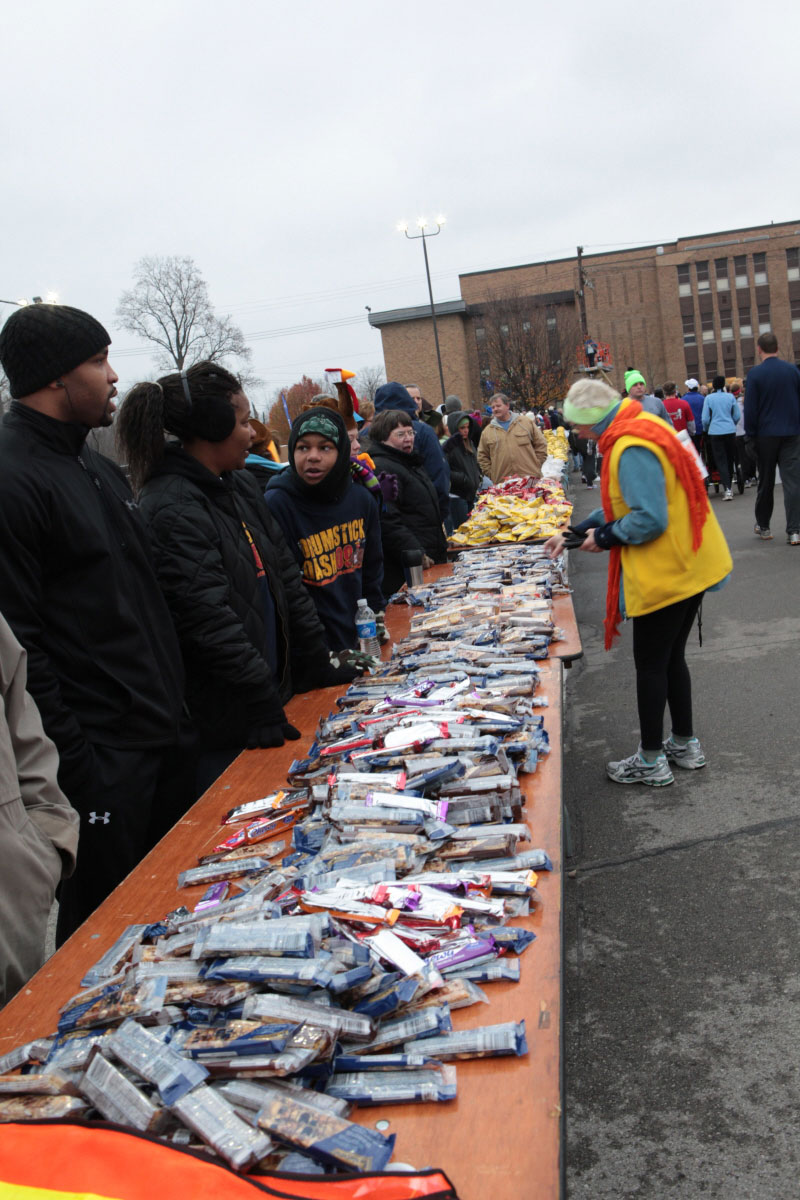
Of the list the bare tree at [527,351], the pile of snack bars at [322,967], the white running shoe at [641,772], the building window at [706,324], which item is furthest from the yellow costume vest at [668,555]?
the building window at [706,324]

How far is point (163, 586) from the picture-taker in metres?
3.12

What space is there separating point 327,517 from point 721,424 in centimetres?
1167

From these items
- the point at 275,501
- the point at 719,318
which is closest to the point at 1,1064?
the point at 275,501

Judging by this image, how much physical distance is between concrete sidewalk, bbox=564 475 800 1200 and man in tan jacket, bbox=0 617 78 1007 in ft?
5.00

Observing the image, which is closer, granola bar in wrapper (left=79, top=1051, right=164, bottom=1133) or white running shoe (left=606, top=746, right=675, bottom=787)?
granola bar in wrapper (left=79, top=1051, right=164, bottom=1133)

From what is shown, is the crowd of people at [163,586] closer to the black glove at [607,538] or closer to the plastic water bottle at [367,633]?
the black glove at [607,538]

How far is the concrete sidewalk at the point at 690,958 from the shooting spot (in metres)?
2.37

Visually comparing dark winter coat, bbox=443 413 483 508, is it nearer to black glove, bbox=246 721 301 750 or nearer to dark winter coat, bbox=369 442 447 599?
dark winter coat, bbox=369 442 447 599

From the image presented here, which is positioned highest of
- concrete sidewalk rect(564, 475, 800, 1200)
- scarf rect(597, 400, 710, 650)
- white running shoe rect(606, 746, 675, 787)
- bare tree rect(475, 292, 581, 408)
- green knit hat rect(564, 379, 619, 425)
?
bare tree rect(475, 292, 581, 408)

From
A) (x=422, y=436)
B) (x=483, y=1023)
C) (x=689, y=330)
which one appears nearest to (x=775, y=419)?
(x=422, y=436)

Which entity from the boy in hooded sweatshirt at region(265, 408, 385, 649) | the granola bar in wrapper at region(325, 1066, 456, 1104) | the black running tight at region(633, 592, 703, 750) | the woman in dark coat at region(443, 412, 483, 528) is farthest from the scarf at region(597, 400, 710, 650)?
A: the woman in dark coat at region(443, 412, 483, 528)

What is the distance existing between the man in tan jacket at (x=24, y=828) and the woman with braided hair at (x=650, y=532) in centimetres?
269

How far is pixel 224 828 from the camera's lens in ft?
8.68

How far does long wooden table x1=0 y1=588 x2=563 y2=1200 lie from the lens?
1309mm
